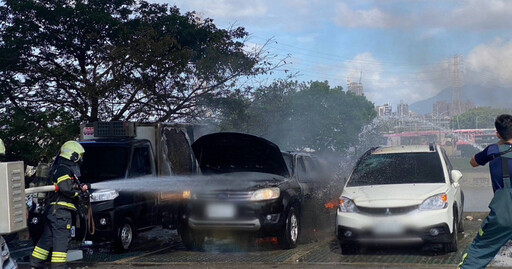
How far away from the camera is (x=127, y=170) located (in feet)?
34.8

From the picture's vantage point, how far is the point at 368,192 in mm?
8961

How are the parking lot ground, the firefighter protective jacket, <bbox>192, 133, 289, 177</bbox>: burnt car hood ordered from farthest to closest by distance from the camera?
<bbox>192, 133, 289, 177</bbox>: burnt car hood → the parking lot ground → the firefighter protective jacket

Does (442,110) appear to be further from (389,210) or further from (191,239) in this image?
(389,210)

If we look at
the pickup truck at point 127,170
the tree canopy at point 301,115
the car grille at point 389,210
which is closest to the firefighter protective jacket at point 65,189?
the pickup truck at point 127,170

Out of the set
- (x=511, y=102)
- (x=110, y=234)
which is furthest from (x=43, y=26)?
(x=511, y=102)

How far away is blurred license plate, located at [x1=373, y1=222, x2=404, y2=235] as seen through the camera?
27.3ft

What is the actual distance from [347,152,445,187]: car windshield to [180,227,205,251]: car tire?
2615 mm

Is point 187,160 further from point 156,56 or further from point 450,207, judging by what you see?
point 450,207

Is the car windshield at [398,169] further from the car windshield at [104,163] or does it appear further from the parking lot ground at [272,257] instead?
the car windshield at [104,163]

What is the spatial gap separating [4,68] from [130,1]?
13.1 feet

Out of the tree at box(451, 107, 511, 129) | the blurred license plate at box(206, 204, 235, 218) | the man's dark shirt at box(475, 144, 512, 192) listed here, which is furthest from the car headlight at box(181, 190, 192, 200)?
the tree at box(451, 107, 511, 129)

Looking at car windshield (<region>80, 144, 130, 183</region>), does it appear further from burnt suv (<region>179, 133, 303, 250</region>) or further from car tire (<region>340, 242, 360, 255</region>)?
car tire (<region>340, 242, 360, 255</region>)

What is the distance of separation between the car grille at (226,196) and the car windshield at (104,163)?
1717 mm

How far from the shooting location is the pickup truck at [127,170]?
9.84 m
